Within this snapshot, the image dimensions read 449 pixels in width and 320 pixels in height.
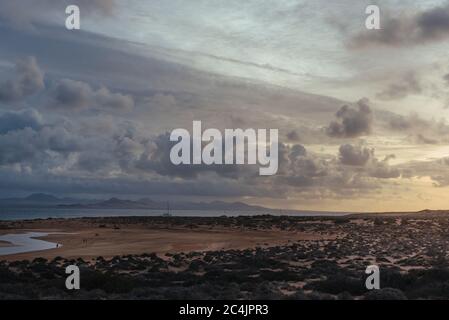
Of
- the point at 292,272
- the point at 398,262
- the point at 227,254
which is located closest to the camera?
the point at 292,272

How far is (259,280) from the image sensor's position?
23969mm
